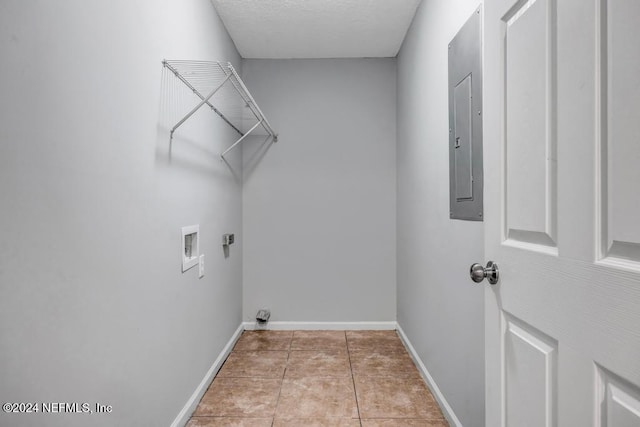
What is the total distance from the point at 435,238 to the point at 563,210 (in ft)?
4.50

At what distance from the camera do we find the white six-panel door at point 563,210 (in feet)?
1.84

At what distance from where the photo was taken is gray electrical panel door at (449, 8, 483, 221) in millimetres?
1453

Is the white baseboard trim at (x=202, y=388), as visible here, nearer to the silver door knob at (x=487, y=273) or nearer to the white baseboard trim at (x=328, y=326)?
the white baseboard trim at (x=328, y=326)

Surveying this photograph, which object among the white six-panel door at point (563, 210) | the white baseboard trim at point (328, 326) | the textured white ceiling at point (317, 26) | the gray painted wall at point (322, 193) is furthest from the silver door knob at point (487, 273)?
the white baseboard trim at point (328, 326)

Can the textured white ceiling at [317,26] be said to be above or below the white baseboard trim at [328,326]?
above

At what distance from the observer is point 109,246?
1149 millimetres

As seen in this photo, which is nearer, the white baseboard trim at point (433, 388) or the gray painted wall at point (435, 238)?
the gray painted wall at point (435, 238)

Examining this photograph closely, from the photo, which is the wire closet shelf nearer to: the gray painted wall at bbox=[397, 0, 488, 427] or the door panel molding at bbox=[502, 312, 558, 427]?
the gray painted wall at bbox=[397, 0, 488, 427]

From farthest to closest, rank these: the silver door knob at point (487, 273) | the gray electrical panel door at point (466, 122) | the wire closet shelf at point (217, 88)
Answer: the wire closet shelf at point (217, 88) → the gray electrical panel door at point (466, 122) → the silver door knob at point (487, 273)

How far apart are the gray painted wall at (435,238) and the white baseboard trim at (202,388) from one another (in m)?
1.34

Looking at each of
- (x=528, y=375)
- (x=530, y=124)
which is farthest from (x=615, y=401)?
(x=530, y=124)

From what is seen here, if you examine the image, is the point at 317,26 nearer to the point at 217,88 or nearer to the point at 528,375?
the point at 217,88

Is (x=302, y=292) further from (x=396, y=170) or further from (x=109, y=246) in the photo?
(x=109, y=246)

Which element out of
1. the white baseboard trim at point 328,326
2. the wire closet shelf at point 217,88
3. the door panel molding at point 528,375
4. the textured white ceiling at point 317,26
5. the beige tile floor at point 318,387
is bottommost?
the beige tile floor at point 318,387
